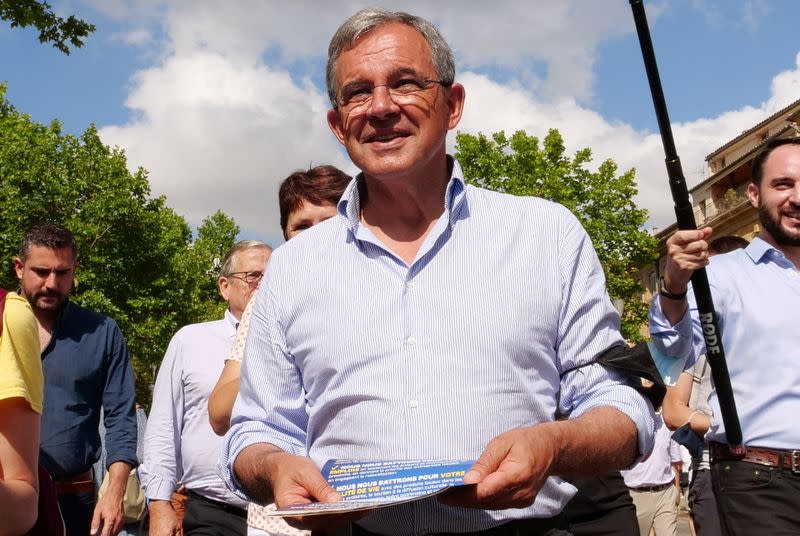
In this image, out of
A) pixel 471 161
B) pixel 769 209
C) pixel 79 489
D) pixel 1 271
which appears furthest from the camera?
pixel 471 161

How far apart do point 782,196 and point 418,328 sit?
318cm

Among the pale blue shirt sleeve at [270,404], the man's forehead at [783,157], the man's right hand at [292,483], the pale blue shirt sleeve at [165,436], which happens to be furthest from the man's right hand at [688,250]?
the pale blue shirt sleeve at [165,436]

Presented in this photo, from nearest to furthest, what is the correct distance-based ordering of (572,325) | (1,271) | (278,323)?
(572,325) → (278,323) → (1,271)

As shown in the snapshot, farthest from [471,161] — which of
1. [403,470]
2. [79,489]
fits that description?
[403,470]

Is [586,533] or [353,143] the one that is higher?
[353,143]

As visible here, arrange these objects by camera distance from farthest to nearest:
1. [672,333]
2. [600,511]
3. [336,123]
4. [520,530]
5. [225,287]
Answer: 1. [225,287]
2. [600,511]
3. [672,333]
4. [336,123]
5. [520,530]

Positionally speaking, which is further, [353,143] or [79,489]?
[79,489]

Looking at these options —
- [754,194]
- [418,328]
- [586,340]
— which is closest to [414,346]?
[418,328]

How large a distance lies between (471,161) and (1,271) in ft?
87.3

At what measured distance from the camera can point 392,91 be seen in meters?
2.98

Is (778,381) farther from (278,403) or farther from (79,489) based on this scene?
(79,489)

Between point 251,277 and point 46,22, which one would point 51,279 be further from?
point 46,22

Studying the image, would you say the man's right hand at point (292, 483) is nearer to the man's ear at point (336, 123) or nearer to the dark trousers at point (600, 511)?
the man's ear at point (336, 123)

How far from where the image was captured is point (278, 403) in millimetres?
2904
